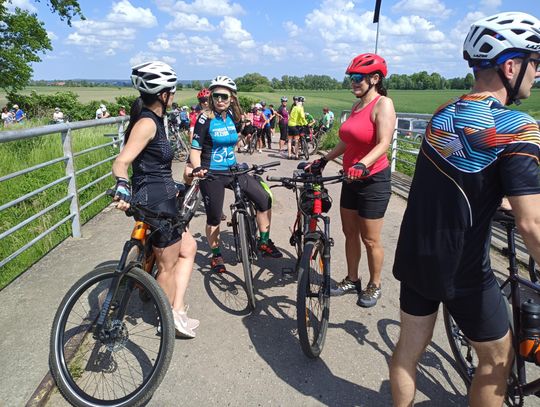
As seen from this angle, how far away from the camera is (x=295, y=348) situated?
10.5ft

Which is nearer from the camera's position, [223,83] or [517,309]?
[517,309]

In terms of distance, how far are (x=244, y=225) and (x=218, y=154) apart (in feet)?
3.23

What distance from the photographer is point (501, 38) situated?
167cm

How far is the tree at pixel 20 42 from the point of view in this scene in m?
27.2

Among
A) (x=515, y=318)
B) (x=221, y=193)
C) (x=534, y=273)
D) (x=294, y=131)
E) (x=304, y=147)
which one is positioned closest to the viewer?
(x=515, y=318)

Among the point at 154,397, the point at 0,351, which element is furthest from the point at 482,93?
the point at 0,351

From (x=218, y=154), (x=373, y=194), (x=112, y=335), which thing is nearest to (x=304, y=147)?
(x=218, y=154)

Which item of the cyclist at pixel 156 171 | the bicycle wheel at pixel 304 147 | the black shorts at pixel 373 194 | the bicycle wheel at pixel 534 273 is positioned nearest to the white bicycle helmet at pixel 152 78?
the cyclist at pixel 156 171

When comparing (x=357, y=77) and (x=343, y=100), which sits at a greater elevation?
(x=357, y=77)

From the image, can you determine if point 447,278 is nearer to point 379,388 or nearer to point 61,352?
point 379,388

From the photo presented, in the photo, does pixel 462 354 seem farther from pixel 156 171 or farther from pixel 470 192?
pixel 156 171

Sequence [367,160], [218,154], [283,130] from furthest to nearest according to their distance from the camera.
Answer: [283,130] → [218,154] → [367,160]

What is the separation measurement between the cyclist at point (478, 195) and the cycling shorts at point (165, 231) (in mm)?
1649

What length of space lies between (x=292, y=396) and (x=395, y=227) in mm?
4161
